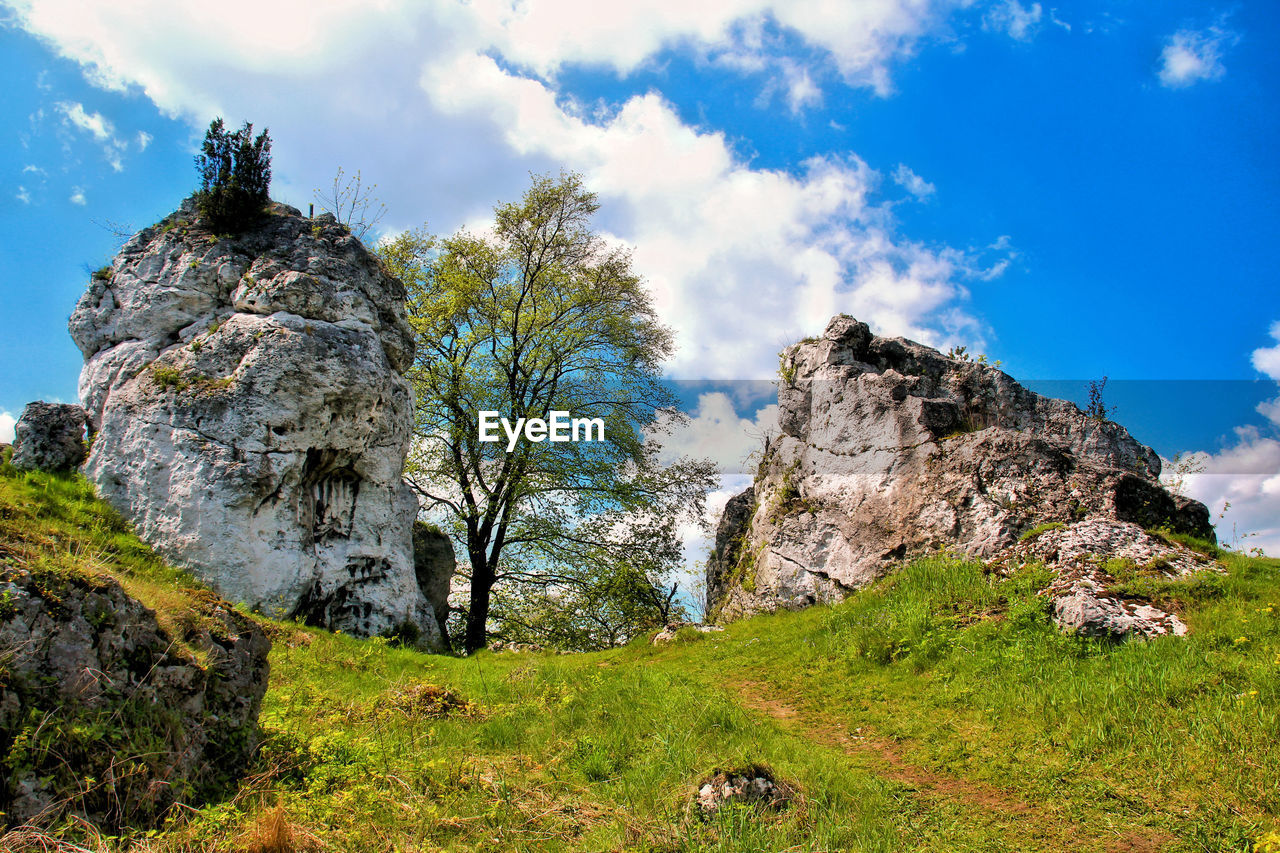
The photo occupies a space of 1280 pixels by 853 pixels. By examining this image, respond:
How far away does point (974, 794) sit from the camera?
612 centimetres

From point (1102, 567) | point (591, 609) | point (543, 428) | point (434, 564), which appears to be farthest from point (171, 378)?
point (1102, 567)

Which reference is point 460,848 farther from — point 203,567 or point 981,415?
point 981,415

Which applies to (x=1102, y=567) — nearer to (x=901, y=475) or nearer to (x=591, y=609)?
(x=901, y=475)

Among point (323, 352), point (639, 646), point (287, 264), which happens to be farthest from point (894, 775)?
point (287, 264)

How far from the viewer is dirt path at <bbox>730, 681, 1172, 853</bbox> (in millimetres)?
5148

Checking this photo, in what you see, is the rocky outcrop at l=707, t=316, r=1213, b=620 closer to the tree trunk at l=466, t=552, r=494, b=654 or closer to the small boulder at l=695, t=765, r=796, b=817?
the tree trunk at l=466, t=552, r=494, b=654

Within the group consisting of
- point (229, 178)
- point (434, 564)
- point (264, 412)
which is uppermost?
point (229, 178)

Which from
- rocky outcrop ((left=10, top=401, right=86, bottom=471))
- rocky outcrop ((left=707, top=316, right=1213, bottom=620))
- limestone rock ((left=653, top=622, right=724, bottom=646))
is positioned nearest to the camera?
rocky outcrop ((left=707, top=316, right=1213, bottom=620))

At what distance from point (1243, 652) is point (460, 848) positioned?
8142mm

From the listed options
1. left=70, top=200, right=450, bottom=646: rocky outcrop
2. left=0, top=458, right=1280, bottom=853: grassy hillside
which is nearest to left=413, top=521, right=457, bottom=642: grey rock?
left=70, top=200, right=450, bottom=646: rocky outcrop

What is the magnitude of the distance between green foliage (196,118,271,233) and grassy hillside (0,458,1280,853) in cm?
1142

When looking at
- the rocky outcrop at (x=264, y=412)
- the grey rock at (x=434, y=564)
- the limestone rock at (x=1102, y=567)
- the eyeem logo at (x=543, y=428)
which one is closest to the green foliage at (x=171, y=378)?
the rocky outcrop at (x=264, y=412)

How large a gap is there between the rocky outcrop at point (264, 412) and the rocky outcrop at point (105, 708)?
386 inches

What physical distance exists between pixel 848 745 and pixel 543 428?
1750 centimetres
